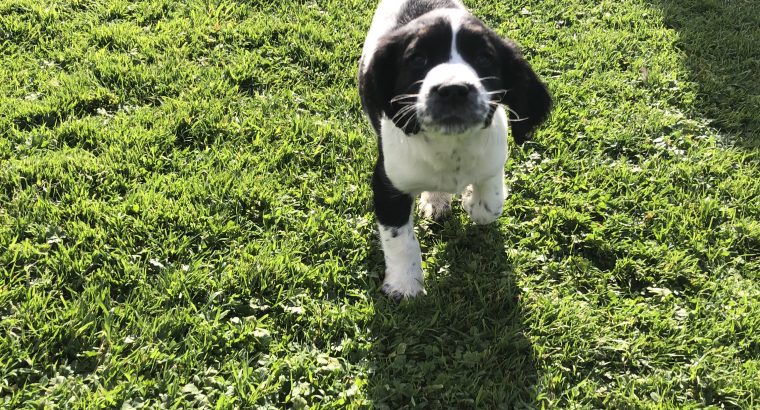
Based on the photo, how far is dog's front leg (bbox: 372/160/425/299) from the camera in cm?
266

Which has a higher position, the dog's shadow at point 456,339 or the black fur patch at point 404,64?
the black fur patch at point 404,64

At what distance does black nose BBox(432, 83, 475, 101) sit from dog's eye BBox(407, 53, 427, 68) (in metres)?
0.27

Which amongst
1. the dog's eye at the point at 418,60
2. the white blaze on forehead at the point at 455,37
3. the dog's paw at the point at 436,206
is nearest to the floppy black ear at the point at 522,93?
the white blaze on forehead at the point at 455,37

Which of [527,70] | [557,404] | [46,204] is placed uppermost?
[527,70]

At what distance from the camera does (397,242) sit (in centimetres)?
269

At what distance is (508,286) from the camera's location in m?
2.71

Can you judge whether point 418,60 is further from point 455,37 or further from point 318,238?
point 318,238

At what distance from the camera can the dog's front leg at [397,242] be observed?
266 cm

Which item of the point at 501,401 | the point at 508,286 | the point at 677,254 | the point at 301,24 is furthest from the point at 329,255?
the point at 301,24

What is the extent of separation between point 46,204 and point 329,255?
1369mm

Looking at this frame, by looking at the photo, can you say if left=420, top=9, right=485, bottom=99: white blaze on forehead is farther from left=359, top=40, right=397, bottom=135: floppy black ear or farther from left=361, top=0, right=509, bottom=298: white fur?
left=359, top=40, right=397, bottom=135: floppy black ear

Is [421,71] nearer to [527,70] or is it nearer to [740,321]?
[527,70]

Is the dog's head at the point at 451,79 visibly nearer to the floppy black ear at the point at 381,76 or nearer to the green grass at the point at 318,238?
the floppy black ear at the point at 381,76

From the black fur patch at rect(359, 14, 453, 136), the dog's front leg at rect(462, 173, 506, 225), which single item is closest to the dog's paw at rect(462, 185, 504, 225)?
the dog's front leg at rect(462, 173, 506, 225)
